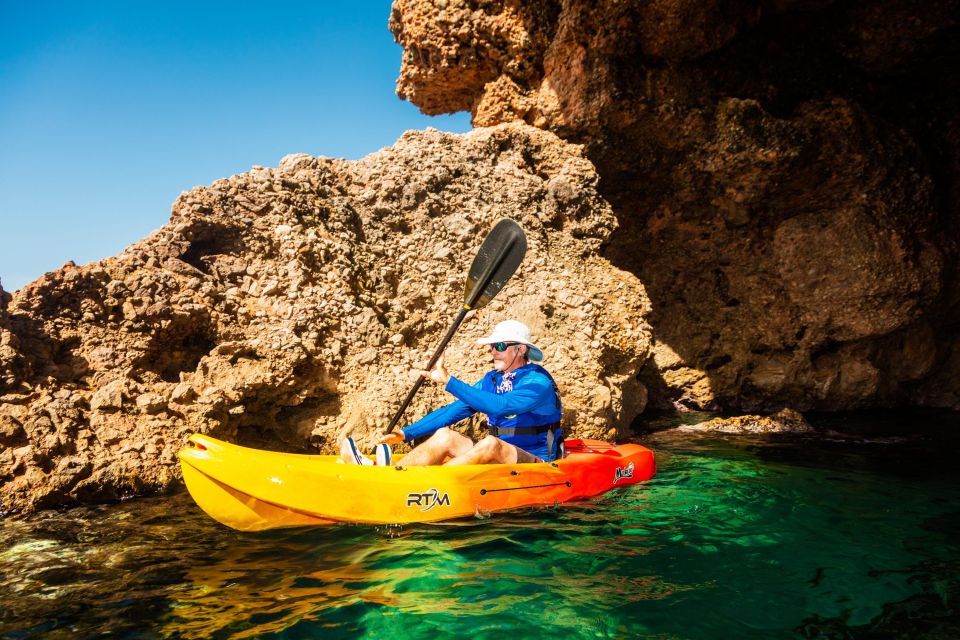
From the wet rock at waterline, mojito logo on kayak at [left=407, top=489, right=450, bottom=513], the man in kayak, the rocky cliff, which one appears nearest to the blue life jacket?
the man in kayak

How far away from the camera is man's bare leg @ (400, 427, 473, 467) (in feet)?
13.1

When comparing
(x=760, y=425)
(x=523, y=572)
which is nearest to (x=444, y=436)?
(x=523, y=572)

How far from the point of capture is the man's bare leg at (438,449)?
3990mm

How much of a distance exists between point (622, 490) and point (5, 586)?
389 centimetres

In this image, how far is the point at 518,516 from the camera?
12.1 feet

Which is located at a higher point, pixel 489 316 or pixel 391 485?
pixel 489 316

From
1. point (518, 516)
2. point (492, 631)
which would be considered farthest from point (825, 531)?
point (492, 631)

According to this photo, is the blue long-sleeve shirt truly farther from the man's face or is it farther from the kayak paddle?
the kayak paddle

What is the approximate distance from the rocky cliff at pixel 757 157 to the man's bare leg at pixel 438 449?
11.9 ft

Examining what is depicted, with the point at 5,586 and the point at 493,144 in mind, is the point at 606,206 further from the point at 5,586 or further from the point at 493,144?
the point at 5,586

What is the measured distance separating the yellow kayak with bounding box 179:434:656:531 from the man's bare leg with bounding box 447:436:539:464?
0.11m

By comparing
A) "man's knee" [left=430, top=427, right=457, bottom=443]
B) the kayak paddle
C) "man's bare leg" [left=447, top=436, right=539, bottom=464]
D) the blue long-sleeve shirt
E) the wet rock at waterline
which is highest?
the kayak paddle

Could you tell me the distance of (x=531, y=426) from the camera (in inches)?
167

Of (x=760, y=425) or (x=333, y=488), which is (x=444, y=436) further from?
(x=760, y=425)
